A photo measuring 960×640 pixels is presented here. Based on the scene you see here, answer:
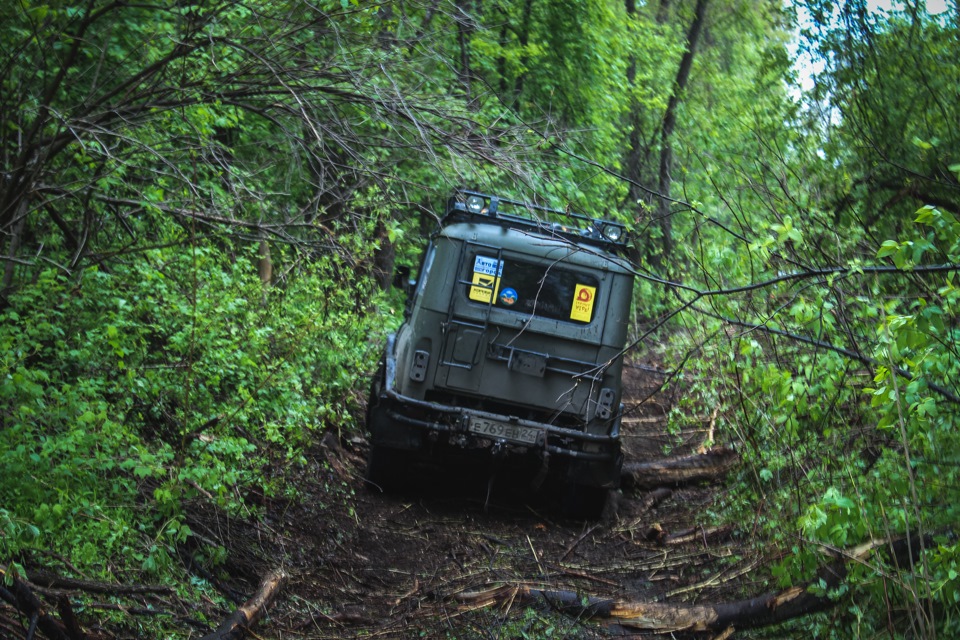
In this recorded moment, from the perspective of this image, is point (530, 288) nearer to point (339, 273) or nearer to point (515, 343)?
point (515, 343)

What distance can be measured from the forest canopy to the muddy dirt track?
29 centimetres

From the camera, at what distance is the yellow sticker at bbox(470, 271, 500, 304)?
8.47 m

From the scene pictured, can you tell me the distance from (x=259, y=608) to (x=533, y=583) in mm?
2048

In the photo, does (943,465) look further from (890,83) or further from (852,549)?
(890,83)

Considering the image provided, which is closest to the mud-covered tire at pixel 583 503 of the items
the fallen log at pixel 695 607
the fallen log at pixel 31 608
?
the fallen log at pixel 695 607

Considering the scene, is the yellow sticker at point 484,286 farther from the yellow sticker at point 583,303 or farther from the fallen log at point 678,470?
the fallen log at point 678,470

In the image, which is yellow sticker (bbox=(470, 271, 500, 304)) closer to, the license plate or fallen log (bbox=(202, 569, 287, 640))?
the license plate

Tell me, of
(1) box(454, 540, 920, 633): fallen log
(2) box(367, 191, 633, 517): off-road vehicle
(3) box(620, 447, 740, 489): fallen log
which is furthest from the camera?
(3) box(620, 447, 740, 489): fallen log

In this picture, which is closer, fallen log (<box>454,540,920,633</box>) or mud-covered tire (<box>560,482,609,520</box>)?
fallen log (<box>454,540,920,633</box>)

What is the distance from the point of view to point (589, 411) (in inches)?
336

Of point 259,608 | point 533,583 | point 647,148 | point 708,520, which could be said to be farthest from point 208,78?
point 647,148

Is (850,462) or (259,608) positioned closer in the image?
(259,608)

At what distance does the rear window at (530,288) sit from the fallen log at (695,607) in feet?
9.72

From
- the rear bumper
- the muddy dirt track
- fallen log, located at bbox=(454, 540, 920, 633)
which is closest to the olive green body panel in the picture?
the rear bumper
